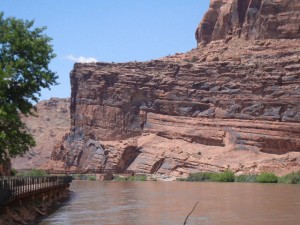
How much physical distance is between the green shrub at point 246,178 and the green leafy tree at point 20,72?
4943cm

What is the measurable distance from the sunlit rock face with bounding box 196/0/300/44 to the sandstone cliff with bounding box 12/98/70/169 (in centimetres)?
3982

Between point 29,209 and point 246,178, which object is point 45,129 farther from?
point 29,209

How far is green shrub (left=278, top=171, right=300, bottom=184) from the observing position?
6488 centimetres

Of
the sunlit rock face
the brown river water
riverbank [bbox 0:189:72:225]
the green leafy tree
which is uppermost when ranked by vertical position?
the sunlit rock face

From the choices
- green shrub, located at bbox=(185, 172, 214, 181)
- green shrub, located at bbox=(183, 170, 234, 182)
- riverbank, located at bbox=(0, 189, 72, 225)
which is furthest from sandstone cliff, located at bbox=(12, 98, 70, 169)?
riverbank, located at bbox=(0, 189, 72, 225)

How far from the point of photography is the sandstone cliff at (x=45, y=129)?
123 meters

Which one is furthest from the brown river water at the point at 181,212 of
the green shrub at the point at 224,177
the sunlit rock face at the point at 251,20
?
the sunlit rock face at the point at 251,20

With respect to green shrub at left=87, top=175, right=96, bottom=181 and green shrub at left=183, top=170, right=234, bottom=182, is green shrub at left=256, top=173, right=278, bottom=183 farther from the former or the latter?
green shrub at left=87, top=175, right=96, bottom=181

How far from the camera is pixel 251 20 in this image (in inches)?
4053

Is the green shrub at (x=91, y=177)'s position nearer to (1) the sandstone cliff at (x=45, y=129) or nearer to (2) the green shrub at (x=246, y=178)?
(2) the green shrub at (x=246, y=178)

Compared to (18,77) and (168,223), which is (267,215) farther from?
(18,77)

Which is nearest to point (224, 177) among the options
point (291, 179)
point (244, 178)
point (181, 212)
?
point (244, 178)

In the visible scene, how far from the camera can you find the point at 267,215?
2856 cm

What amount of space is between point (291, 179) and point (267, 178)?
3.11 meters
